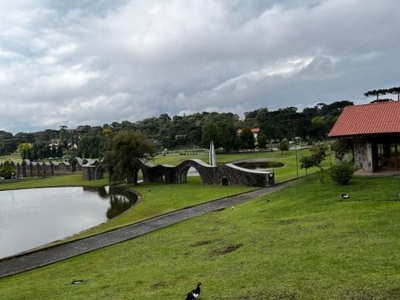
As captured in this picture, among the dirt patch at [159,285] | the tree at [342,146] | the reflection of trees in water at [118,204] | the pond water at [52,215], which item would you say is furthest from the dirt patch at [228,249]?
the tree at [342,146]

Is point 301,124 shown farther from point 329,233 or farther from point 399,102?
point 329,233

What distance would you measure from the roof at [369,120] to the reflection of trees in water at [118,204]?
15.5m

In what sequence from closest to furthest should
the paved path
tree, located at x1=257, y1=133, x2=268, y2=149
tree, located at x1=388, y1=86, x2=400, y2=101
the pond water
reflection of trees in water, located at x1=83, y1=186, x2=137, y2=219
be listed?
the paved path
the pond water
reflection of trees in water, located at x1=83, y1=186, x2=137, y2=219
tree, located at x1=388, y1=86, x2=400, y2=101
tree, located at x1=257, y1=133, x2=268, y2=149

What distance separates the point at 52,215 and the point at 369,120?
2267 cm

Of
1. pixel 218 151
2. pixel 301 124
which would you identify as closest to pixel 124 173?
pixel 218 151

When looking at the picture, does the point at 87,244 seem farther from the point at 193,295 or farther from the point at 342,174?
the point at 342,174

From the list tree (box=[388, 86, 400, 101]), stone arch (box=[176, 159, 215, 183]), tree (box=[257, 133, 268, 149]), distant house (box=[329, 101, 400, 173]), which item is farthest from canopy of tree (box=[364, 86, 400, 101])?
distant house (box=[329, 101, 400, 173])

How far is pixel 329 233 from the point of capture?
11.5m

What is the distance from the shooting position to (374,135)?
23.0m

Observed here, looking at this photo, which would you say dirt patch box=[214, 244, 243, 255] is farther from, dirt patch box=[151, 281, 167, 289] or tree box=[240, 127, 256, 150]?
tree box=[240, 127, 256, 150]

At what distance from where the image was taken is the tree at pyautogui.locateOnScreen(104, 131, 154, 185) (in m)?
44.0

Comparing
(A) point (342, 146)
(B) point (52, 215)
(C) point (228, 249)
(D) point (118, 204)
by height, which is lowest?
(B) point (52, 215)

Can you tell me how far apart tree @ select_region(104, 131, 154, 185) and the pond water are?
7.82 feet

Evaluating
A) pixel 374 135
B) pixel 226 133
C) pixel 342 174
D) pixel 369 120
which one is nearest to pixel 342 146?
pixel 369 120
